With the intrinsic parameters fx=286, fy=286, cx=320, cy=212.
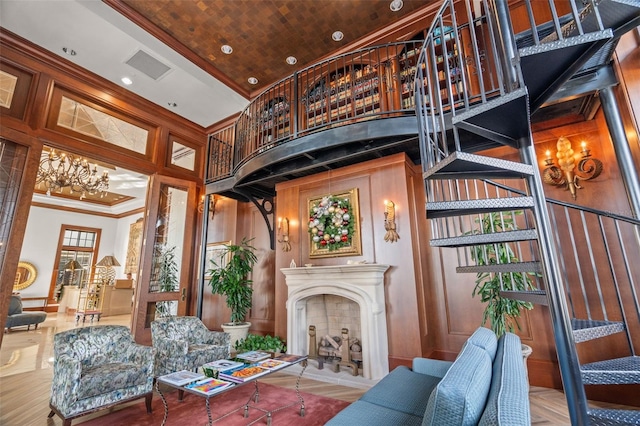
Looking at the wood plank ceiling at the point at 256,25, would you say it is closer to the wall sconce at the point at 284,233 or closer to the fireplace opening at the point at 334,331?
the wall sconce at the point at 284,233

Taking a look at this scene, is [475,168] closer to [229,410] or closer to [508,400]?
[508,400]

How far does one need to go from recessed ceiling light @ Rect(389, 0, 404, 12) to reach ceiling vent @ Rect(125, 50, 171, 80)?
393 cm

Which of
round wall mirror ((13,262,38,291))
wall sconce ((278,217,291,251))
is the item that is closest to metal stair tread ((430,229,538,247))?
wall sconce ((278,217,291,251))

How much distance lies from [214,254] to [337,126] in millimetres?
4018

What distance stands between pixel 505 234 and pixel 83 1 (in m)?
5.57

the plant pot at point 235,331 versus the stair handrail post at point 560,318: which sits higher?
the stair handrail post at point 560,318

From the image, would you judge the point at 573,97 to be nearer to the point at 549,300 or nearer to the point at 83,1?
the point at 549,300

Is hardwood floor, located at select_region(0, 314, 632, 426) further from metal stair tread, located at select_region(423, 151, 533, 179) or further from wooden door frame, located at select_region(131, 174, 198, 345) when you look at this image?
metal stair tread, located at select_region(423, 151, 533, 179)

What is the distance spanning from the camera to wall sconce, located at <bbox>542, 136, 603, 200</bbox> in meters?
3.22

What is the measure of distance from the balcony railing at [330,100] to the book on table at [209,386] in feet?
9.80

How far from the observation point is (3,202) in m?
3.97

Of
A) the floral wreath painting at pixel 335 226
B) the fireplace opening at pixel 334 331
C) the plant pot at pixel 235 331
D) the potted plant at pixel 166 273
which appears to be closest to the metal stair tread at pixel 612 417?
the fireplace opening at pixel 334 331

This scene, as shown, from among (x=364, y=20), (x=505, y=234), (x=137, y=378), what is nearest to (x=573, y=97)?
(x=505, y=234)

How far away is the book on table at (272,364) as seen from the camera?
2.64 metres
